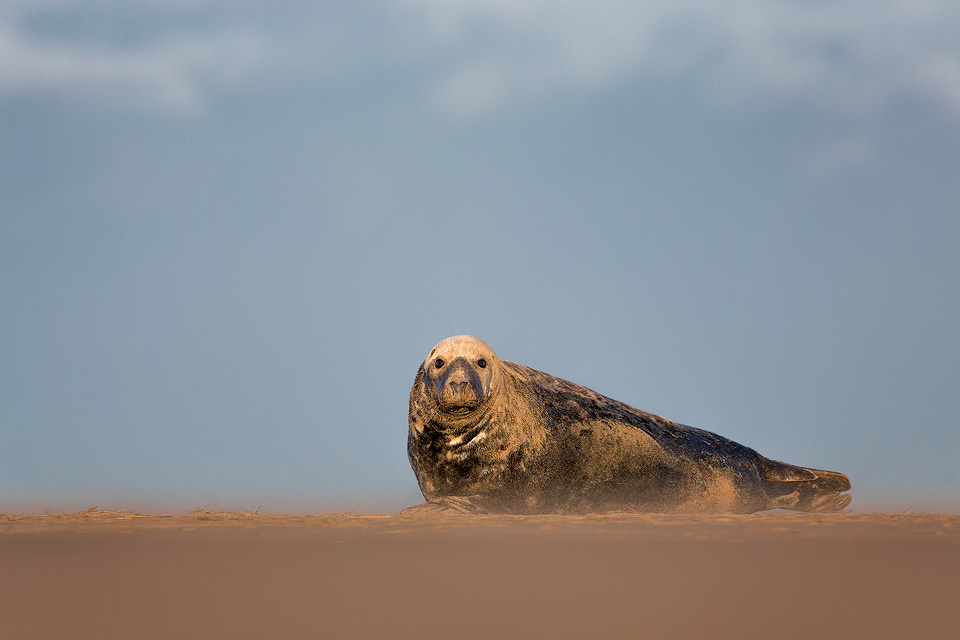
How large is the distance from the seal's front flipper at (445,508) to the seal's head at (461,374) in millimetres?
926

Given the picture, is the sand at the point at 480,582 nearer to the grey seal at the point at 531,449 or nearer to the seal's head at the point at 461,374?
the seal's head at the point at 461,374

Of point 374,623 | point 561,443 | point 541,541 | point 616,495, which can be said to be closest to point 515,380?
point 561,443

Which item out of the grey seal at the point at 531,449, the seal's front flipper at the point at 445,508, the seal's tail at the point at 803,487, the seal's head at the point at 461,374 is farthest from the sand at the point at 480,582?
the seal's tail at the point at 803,487

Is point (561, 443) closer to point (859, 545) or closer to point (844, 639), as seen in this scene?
point (859, 545)

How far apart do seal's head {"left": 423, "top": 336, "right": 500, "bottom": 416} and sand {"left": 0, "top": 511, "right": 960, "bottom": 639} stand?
305 centimetres

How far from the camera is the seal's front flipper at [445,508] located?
8.43 meters

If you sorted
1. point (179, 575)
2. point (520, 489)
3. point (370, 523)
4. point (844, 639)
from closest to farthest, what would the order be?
point (844, 639), point (179, 575), point (370, 523), point (520, 489)

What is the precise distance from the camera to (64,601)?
3.84 meters

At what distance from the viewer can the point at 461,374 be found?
29.2ft

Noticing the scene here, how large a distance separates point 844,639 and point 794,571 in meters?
1.00

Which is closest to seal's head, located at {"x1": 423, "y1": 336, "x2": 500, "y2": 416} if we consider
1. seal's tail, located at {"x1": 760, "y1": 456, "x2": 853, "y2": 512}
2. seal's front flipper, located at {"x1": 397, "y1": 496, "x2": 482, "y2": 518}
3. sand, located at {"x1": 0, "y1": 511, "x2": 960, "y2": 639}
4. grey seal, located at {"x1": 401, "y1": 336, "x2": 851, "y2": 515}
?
grey seal, located at {"x1": 401, "y1": 336, "x2": 851, "y2": 515}

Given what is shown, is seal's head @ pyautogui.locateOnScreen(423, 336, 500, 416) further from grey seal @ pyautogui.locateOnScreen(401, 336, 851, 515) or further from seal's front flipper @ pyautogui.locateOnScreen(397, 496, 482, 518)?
seal's front flipper @ pyautogui.locateOnScreen(397, 496, 482, 518)

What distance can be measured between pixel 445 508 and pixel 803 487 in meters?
5.43

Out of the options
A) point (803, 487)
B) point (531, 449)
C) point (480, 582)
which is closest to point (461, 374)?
point (531, 449)
